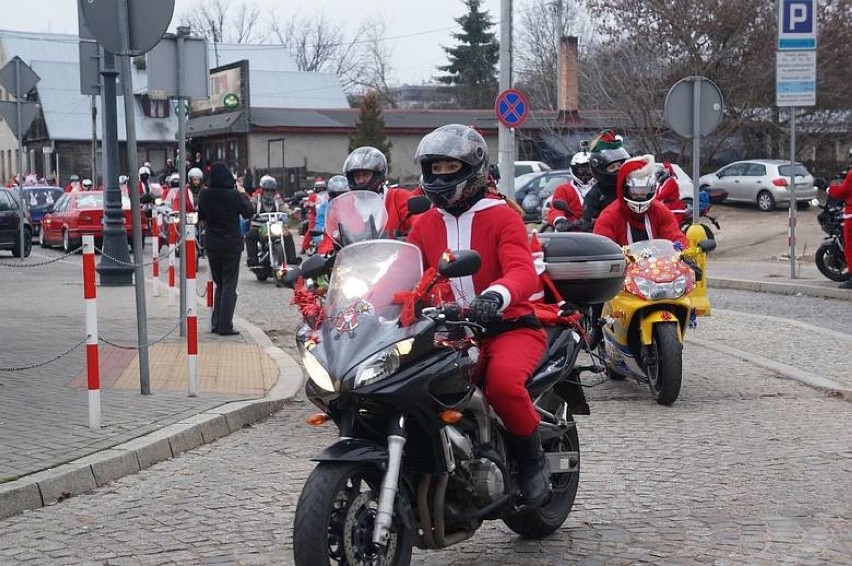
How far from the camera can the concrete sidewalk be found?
24.6 feet

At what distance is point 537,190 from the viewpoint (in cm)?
3791

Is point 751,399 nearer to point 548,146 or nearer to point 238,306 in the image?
point 238,306

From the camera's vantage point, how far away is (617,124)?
3847 centimetres

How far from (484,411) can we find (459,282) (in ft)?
2.06

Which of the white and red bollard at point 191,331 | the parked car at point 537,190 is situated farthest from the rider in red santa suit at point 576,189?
the parked car at point 537,190

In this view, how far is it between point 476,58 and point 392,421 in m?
79.3

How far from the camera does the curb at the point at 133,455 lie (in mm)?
6996

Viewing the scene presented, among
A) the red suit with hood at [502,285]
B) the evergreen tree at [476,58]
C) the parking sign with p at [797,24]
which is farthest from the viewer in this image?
the evergreen tree at [476,58]

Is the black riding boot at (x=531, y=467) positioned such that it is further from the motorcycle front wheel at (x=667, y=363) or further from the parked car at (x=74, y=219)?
the parked car at (x=74, y=219)

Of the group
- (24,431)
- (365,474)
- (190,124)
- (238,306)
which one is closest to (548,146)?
(190,124)

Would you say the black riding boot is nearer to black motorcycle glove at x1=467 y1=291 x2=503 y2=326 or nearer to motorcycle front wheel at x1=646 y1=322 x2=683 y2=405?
black motorcycle glove at x1=467 y1=291 x2=503 y2=326

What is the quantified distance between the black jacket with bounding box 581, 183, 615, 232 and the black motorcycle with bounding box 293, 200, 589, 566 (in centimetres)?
659

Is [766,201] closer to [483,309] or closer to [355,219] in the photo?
[355,219]

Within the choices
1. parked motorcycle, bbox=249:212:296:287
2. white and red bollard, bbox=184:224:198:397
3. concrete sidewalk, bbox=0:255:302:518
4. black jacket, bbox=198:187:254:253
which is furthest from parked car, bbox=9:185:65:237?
white and red bollard, bbox=184:224:198:397
